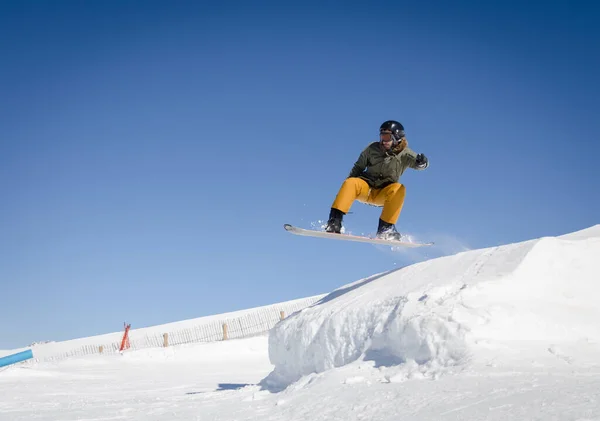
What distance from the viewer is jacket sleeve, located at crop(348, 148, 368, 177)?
6945mm

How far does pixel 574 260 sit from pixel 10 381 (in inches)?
A: 393

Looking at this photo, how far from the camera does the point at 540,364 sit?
9.87ft

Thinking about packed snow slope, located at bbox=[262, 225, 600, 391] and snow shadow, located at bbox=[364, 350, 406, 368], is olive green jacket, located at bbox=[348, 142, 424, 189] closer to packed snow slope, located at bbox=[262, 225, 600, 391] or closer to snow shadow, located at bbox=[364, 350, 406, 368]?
packed snow slope, located at bbox=[262, 225, 600, 391]

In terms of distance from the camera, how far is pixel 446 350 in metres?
3.35

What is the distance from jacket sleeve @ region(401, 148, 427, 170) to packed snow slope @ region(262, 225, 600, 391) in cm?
198

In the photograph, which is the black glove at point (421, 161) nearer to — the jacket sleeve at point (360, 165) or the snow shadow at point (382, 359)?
the jacket sleeve at point (360, 165)

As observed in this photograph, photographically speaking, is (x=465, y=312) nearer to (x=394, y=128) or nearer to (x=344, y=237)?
(x=344, y=237)

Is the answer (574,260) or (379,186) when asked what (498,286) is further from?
(379,186)

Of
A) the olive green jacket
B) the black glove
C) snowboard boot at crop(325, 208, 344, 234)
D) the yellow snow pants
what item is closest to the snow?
snowboard boot at crop(325, 208, 344, 234)

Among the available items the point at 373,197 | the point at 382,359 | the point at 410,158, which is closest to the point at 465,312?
the point at 382,359

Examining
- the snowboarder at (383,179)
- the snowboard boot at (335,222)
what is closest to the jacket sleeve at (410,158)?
the snowboarder at (383,179)

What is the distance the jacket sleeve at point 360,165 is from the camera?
6945 mm

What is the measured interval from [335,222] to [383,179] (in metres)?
A: 0.95

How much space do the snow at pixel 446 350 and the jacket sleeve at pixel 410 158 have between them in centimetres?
200
